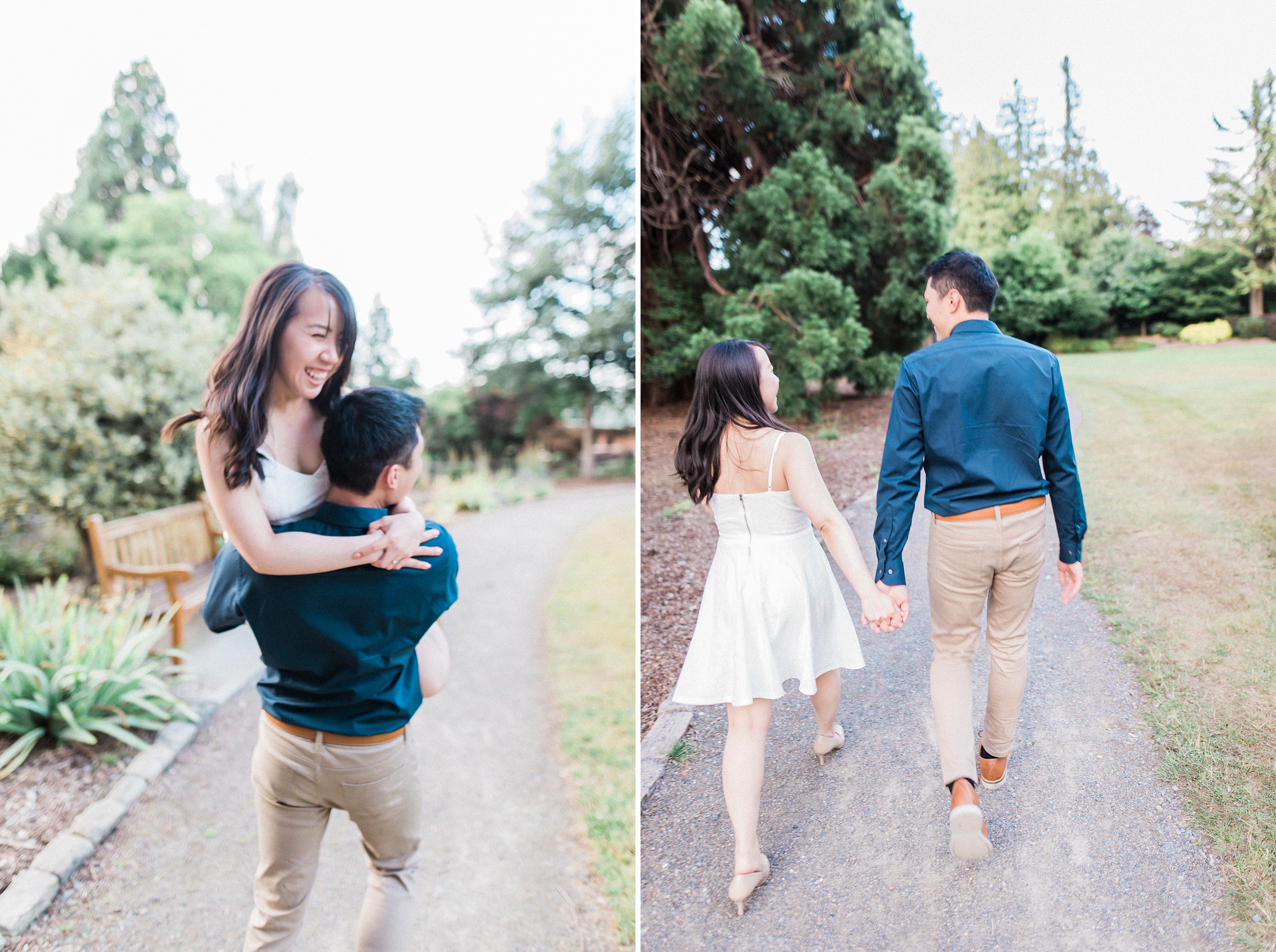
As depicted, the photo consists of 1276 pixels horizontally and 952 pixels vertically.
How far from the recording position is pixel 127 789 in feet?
10.1

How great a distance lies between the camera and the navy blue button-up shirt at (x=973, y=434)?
183 centimetres

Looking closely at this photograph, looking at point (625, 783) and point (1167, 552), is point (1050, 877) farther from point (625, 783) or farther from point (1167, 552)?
point (625, 783)

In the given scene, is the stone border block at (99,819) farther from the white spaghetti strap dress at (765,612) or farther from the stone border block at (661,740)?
the white spaghetti strap dress at (765,612)

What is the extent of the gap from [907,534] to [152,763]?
3.53 metres

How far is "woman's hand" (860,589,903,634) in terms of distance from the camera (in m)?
1.82

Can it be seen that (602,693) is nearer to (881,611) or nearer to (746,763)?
(746,763)

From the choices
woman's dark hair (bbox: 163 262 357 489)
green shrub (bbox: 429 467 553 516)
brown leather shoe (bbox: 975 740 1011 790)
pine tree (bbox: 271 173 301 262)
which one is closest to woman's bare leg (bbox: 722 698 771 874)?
brown leather shoe (bbox: 975 740 1011 790)

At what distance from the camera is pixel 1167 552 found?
2.07m

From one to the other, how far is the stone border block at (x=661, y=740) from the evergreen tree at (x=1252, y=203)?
7.07 ft

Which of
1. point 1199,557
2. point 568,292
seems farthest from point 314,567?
point 568,292

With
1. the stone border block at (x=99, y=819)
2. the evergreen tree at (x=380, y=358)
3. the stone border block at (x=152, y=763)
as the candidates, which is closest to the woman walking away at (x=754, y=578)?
the stone border block at (x=99, y=819)

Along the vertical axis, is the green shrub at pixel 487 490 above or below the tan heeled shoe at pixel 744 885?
below

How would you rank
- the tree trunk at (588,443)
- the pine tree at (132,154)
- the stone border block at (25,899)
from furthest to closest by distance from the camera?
1. the tree trunk at (588,443)
2. the pine tree at (132,154)
3. the stone border block at (25,899)

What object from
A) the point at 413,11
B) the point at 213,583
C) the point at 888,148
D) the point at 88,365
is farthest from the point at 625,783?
the point at 413,11
